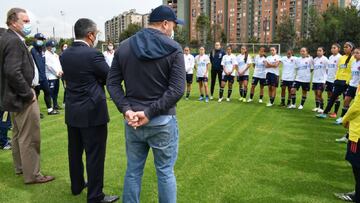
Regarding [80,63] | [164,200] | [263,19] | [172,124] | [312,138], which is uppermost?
[263,19]

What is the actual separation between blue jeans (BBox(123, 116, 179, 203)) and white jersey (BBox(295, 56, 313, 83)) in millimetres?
9040

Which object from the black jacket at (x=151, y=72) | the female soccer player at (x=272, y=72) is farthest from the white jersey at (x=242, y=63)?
the black jacket at (x=151, y=72)

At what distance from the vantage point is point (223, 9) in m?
125

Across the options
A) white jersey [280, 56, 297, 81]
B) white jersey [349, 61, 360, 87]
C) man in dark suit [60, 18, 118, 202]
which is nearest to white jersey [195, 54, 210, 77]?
white jersey [280, 56, 297, 81]

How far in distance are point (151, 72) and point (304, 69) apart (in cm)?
928

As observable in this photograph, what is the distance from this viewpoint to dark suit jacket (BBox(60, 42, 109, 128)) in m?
3.87

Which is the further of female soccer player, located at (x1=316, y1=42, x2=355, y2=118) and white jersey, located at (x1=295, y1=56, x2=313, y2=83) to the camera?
white jersey, located at (x1=295, y1=56, x2=313, y2=83)

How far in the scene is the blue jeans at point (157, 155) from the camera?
9.84 feet

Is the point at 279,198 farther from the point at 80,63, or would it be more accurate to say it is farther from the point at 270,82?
the point at 270,82

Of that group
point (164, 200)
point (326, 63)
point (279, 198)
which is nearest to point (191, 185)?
point (279, 198)

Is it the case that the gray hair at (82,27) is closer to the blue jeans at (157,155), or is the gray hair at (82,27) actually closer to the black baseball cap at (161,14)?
the black baseball cap at (161,14)

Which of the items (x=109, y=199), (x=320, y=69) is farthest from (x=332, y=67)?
(x=109, y=199)

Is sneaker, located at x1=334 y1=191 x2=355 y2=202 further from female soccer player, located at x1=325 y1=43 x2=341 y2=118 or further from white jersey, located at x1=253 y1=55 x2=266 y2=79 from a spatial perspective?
white jersey, located at x1=253 y1=55 x2=266 y2=79

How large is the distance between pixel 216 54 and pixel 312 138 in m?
6.23
